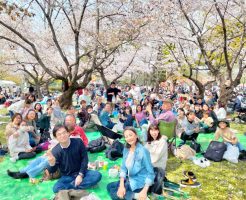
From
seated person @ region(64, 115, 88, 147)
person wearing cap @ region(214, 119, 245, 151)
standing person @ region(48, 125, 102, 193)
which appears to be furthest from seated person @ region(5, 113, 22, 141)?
person wearing cap @ region(214, 119, 245, 151)

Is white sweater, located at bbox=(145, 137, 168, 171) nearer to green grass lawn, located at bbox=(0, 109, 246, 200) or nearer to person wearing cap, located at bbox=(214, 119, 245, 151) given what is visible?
green grass lawn, located at bbox=(0, 109, 246, 200)

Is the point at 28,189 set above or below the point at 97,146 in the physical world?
below

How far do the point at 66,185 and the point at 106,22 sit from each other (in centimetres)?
→ 1324

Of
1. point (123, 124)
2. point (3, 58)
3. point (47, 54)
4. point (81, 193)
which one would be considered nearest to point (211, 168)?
point (81, 193)

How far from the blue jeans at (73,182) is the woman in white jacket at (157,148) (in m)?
0.99

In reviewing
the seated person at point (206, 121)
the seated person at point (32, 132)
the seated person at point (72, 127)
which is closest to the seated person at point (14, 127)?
the seated person at point (32, 132)

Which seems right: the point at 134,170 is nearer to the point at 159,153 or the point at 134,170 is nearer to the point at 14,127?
the point at 159,153

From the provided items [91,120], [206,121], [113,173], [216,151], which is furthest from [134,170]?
[206,121]

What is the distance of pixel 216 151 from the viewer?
19.9ft

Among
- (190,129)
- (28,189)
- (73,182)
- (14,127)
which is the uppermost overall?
(14,127)

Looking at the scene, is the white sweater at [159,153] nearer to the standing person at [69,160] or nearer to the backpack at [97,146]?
the standing person at [69,160]

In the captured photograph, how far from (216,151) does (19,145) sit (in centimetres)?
441

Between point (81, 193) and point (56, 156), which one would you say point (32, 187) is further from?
point (81, 193)

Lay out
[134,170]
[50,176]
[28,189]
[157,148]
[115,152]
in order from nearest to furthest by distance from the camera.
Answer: [134,170] → [28,189] → [157,148] → [50,176] → [115,152]
